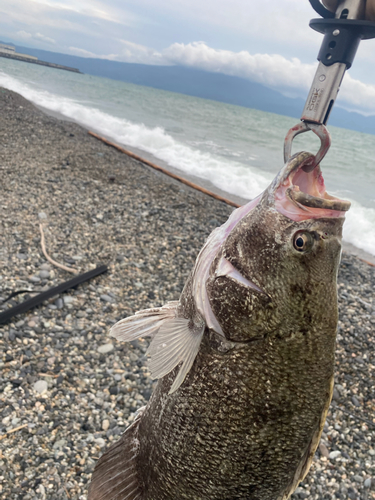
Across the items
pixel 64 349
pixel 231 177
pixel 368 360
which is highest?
pixel 231 177

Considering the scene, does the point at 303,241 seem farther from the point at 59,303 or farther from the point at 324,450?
the point at 59,303

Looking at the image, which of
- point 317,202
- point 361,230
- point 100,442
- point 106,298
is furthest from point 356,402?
point 361,230

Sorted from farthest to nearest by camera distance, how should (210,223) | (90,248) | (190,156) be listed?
(190,156), (210,223), (90,248)

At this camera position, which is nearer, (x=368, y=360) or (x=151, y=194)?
(x=368, y=360)

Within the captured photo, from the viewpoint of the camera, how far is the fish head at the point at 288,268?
1.74 metres

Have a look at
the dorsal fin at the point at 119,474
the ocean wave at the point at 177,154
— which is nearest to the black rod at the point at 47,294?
the dorsal fin at the point at 119,474

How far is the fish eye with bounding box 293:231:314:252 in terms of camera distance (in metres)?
1.74

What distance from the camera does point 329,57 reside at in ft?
5.48

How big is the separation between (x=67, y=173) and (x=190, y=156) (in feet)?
30.6

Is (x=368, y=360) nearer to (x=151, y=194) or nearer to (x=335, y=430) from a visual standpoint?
(x=335, y=430)

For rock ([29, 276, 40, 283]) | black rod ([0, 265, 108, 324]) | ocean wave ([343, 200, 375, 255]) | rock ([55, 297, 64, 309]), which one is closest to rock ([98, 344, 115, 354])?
rock ([55, 297, 64, 309])

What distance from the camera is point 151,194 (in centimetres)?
1030

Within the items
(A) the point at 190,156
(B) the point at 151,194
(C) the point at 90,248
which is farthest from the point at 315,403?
(A) the point at 190,156

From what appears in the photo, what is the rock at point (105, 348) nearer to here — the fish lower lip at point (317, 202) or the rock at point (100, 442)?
the rock at point (100, 442)
